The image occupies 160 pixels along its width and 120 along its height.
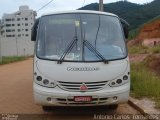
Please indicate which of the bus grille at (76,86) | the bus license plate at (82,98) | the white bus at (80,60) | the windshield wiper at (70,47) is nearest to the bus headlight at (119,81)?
the white bus at (80,60)

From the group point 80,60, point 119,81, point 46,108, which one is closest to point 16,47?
point 46,108

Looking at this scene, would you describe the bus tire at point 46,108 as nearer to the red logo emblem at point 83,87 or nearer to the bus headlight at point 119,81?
the red logo emblem at point 83,87

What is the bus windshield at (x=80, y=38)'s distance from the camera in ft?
28.6

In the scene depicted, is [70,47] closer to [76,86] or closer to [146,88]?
[76,86]

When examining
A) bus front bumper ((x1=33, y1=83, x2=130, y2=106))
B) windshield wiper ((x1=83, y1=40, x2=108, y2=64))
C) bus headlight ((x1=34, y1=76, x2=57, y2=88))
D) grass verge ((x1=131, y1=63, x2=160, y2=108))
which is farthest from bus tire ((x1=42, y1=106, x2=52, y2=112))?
grass verge ((x1=131, y1=63, x2=160, y2=108))

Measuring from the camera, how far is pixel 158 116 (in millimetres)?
8320

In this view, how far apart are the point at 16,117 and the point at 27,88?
530 centimetres

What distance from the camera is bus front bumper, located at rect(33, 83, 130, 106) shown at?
809cm

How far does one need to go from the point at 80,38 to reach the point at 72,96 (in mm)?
1519

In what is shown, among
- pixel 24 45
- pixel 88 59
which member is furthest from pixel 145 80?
pixel 24 45

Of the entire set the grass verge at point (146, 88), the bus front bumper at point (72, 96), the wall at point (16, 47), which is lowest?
the wall at point (16, 47)

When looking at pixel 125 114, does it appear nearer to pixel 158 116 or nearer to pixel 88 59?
pixel 158 116

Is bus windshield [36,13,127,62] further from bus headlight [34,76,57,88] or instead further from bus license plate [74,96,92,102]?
bus license plate [74,96,92,102]

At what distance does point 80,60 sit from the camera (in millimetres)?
8484
